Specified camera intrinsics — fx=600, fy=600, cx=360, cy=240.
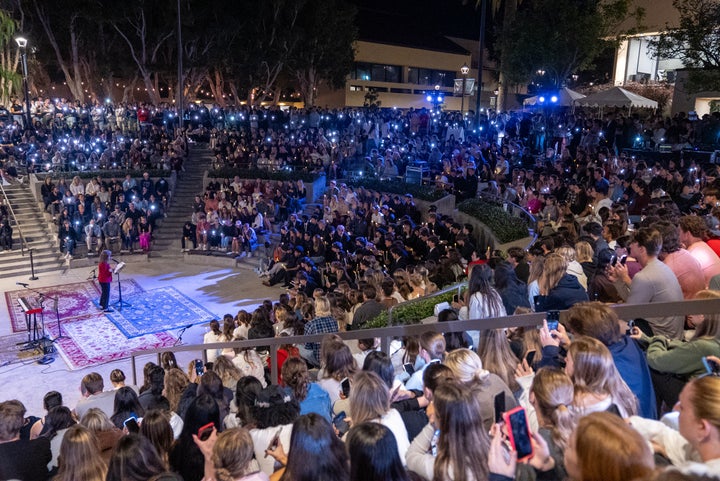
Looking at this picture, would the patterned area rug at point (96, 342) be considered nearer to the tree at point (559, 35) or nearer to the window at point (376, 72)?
the tree at point (559, 35)

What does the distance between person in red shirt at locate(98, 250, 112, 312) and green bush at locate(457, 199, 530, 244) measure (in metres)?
9.17

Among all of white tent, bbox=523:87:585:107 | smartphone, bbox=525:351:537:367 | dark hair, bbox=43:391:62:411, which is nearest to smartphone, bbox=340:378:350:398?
smartphone, bbox=525:351:537:367

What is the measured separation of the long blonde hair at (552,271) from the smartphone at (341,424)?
2.33 m

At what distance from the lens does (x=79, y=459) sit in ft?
12.6

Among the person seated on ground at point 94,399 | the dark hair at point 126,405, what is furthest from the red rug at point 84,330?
the dark hair at point 126,405

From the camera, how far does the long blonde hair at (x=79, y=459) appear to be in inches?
152

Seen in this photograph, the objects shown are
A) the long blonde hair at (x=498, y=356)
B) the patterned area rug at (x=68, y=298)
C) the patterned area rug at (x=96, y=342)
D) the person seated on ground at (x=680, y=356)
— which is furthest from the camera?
the patterned area rug at (x=68, y=298)

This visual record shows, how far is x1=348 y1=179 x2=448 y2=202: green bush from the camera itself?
56.2 ft

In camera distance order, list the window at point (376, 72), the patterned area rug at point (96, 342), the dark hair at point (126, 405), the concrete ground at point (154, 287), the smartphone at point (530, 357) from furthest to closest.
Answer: the window at point (376, 72), the patterned area rug at point (96, 342), the concrete ground at point (154, 287), the dark hair at point (126, 405), the smartphone at point (530, 357)

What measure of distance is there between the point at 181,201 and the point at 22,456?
18834 mm

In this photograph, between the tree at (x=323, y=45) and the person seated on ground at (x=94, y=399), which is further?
the tree at (x=323, y=45)

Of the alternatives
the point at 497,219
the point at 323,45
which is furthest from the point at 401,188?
the point at 323,45

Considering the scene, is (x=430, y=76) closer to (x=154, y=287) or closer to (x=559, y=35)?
(x=559, y=35)

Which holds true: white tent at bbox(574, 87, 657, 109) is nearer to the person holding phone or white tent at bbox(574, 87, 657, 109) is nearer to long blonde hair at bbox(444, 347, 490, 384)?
long blonde hair at bbox(444, 347, 490, 384)
